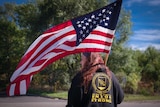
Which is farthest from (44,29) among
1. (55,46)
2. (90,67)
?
(90,67)

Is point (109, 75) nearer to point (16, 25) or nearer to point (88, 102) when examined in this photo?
point (88, 102)

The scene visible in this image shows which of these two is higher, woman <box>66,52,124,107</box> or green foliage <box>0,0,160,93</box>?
green foliage <box>0,0,160,93</box>

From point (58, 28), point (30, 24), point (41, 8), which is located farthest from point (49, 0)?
point (58, 28)

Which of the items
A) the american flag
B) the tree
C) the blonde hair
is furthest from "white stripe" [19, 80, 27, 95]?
the tree

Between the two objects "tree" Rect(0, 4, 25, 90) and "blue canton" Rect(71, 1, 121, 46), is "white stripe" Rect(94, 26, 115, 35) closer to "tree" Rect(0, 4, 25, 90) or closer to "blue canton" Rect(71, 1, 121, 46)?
"blue canton" Rect(71, 1, 121, 46)

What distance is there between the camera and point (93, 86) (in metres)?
3.03

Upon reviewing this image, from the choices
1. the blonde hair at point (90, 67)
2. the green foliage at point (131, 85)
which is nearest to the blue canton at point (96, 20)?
the blonde hair at point (90, 67)

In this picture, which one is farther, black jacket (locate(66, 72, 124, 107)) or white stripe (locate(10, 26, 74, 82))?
white stripe (locate(10, 26, 74, 82))

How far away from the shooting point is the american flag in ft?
12.1

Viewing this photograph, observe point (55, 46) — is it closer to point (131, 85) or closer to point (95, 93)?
point (95, 93)

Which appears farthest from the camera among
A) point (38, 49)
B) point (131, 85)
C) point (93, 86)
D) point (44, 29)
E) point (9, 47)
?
point (131, 85)

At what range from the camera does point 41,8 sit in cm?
2305

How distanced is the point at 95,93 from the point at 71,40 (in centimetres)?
111

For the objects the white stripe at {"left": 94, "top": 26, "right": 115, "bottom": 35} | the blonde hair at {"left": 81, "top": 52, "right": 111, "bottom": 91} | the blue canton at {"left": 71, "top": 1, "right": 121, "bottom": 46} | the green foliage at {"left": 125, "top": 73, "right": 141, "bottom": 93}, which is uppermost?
the blue canton at {"left": 71, "top": 1, "right": 121, "bottom": 46}
